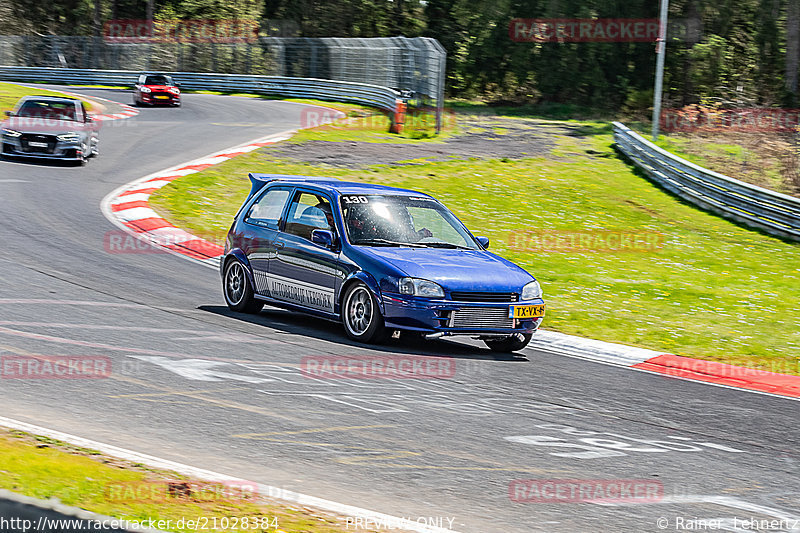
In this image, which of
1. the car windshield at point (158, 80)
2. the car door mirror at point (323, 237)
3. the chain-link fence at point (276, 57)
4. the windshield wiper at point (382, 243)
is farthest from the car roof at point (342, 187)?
the car windshield at point (158, 80)

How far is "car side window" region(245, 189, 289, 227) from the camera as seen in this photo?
1130cm

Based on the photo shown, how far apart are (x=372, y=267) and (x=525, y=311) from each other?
1.60 metres

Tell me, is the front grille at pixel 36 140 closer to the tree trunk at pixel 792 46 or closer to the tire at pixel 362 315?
the tire at pixel 362 315

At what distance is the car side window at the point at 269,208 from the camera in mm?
11297

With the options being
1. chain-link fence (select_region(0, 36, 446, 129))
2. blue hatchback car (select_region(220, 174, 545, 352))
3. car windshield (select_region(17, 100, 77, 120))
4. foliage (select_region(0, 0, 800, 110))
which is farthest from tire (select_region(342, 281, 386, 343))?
foliage (select_region(0, 0, 800, 110))

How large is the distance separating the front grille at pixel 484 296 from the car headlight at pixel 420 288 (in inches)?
5.9

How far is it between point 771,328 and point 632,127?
25.1m

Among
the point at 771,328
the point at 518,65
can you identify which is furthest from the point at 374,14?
the point at 771,328

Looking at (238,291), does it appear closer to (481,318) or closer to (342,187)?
(342,187)

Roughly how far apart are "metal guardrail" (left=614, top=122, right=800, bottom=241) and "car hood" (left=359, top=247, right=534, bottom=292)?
14.3 m

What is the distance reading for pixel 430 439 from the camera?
6695 mm

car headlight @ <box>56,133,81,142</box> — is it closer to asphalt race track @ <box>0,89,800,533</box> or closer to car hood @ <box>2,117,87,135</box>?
car hood @ <box>2,117,87,135</box>

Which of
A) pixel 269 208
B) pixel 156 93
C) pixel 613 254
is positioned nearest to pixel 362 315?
pixel 269 208

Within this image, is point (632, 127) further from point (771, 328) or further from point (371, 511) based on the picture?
point (371, 511)
